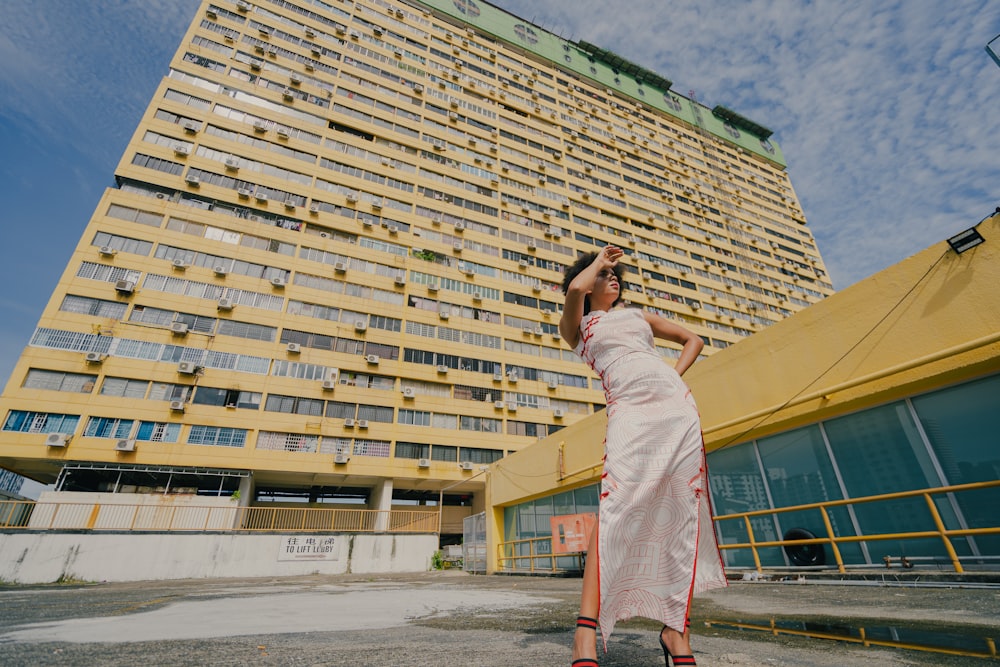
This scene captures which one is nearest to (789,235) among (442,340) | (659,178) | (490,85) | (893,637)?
(659,178)

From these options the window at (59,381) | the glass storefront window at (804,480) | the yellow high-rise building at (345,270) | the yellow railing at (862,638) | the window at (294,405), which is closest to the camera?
the yellow railing at (862,638)

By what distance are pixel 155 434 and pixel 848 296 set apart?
27.4 m

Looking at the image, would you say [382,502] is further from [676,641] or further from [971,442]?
[676,641]

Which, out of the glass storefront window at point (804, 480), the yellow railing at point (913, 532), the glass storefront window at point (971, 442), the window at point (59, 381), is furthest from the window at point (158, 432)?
the glass storefront window at point (971, 442)

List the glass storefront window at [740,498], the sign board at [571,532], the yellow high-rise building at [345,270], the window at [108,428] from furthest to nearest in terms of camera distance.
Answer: the yellow high-rise building at [345,270] → the window at [108,428] → the sign board at [571,532] → the glass storefront window at [740,498]

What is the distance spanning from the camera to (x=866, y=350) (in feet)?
23.2

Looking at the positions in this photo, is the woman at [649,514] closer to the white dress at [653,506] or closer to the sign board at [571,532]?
the white dress at [653,506]

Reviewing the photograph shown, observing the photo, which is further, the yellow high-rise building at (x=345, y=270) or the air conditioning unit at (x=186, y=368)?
the air conditioning unit at (x=186, y=368)

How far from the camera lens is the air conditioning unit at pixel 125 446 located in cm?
2033

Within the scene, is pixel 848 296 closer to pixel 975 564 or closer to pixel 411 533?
pixel 975 564

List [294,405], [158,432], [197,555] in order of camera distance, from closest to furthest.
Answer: [197,555] → [158,432] → [294,405]

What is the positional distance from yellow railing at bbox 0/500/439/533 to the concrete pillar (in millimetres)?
52

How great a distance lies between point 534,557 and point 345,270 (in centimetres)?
2158

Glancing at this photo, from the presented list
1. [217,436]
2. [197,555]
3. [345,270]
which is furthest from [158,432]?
[345,270]
